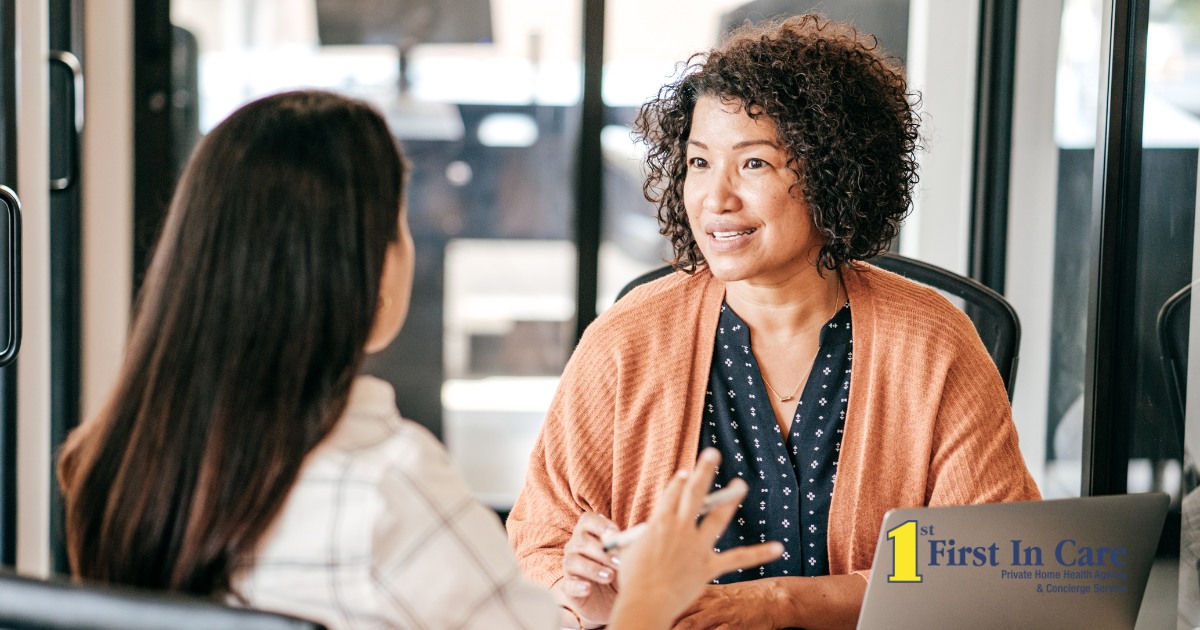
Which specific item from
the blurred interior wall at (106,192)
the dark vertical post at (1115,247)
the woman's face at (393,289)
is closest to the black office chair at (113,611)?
the woman's face at (393,289)

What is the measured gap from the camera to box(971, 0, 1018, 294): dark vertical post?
258cm

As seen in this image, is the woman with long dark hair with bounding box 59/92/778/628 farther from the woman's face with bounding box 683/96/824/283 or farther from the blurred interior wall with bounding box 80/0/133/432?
the blurred interior wall with bounding box 80/0/133/432

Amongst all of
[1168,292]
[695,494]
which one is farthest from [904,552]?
[1168,292]

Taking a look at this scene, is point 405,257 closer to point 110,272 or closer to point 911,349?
point 911,349

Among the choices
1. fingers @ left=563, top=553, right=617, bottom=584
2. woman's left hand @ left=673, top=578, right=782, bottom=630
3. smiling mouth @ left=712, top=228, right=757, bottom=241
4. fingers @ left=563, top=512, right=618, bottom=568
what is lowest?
woman's left hand @ left=673, top=578, right=782, bottom=630

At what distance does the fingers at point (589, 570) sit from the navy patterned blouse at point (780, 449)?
0.23 meters

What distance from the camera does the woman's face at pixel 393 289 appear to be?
2.86 ft

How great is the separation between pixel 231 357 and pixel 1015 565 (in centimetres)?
79

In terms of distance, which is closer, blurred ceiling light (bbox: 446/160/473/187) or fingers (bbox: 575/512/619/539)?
fingers (bbox: 575/512/619/539)

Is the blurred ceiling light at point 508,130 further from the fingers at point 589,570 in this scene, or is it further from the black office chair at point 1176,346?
the fingers at point 589,570

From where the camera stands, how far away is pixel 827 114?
139 centimetres

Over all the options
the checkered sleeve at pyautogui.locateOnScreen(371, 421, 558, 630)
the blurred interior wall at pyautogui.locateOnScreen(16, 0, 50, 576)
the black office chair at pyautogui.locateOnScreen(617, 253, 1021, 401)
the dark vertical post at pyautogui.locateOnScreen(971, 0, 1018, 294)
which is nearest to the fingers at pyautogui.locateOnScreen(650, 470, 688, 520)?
the checkered sleeve at pyautogui.locateOnScreen(371, 421, 558, 630)

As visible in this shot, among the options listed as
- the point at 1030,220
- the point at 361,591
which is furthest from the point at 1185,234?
the point at 361,591

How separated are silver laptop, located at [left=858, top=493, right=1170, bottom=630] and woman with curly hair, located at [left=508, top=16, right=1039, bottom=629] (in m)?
0.25
